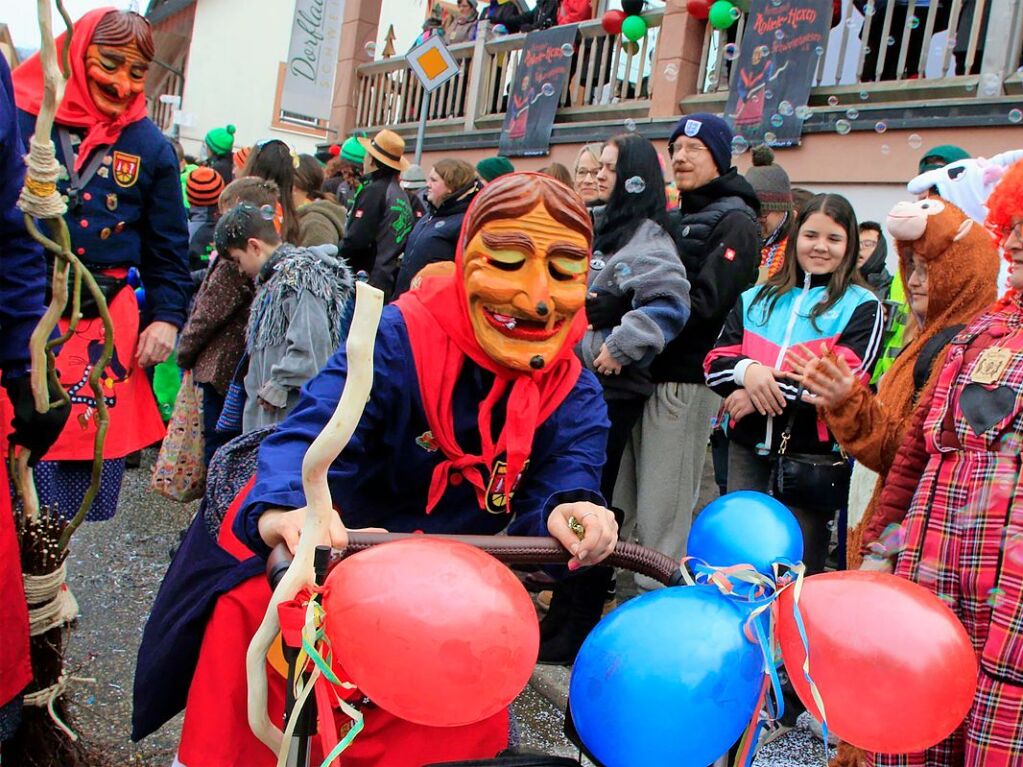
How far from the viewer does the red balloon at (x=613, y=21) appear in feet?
34.3

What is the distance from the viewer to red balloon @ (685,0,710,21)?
9.30 m

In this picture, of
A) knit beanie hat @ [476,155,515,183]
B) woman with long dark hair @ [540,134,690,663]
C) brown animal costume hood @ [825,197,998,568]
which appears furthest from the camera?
knit beanie hat @ [476,155,515,183]

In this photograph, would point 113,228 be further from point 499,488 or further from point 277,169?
point 499,488

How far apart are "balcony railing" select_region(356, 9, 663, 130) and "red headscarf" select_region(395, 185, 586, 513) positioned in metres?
8.79

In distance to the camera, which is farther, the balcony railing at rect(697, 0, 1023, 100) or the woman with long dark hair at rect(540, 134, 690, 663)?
the balcony railing at rect(697, 0, 1023, 100)

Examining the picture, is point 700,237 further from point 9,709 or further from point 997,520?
point 9,709

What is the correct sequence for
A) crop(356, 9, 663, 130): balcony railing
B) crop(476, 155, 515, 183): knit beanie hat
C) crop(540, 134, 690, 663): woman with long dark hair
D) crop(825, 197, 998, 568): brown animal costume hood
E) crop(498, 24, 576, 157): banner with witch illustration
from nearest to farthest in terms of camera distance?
crop(825, 197, 998, 568): brown animal costume hood < crop(540, 134, 690, 663): woman with long dark hair < crop(476, 155, 515, 183): knit beanie hat < crop(356, 9, 663, 130): balcony railing < crop(498, 24, 576, 157): banner with witch illustration

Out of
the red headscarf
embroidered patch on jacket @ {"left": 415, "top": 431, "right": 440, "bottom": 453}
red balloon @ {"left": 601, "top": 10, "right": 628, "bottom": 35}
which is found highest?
red balloon @ {"left": 601, "top": 10, "right": 628, "bottom": 35}

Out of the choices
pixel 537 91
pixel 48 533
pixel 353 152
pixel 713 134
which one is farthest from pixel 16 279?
pixel 537 91

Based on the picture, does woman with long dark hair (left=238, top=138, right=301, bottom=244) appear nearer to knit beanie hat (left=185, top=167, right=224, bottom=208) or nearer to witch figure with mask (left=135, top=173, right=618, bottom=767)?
knit beanie hat (left=185, top=167, right=224, bottom=208)

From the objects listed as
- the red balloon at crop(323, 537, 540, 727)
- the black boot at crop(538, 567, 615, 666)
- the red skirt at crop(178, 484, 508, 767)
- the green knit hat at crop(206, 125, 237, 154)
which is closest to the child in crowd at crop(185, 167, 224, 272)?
the green knit hat at crop(206, 125, 237, 154)

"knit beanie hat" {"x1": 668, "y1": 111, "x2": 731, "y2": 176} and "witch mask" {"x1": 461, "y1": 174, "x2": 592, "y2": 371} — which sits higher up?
"knit beanie hat" {"x1": 668, "y1": 111, "x2": 731, "y2": 176}

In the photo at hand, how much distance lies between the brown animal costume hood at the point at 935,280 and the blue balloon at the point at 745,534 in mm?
887

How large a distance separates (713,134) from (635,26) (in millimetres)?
6884
